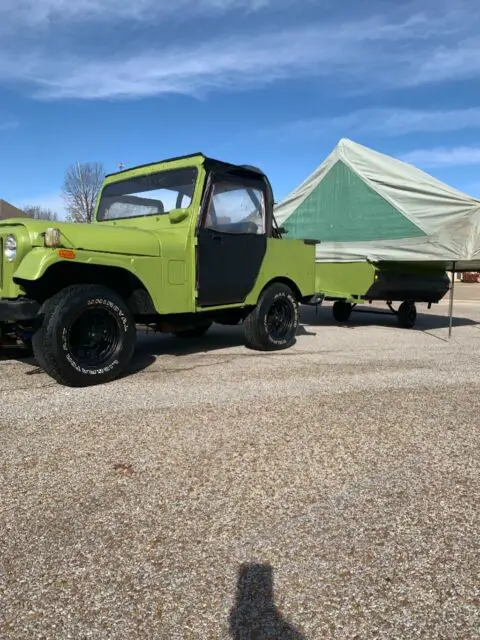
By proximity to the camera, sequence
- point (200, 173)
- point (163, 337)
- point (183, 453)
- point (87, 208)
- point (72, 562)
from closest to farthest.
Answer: point (72, 562), point (183, 453), point (200, 173), point (163, 337), point (87, 208)

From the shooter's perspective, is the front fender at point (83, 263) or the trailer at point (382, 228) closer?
the front fender at point (83, 263)

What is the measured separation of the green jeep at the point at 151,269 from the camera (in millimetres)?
4684

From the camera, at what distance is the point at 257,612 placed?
1.90 meters

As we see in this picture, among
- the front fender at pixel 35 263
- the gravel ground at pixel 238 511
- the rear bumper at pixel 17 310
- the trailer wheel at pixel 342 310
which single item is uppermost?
the front fender at pixel 35 263

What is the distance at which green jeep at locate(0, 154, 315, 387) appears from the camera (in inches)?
184

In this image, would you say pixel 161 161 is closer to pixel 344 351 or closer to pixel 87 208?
pixel 344 351

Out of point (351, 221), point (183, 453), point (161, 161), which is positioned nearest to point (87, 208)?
point (351, 221)

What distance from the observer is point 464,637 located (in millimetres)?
1790

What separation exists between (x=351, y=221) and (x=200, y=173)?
4.92m

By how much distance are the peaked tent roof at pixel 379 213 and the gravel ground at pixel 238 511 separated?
15.3 ft

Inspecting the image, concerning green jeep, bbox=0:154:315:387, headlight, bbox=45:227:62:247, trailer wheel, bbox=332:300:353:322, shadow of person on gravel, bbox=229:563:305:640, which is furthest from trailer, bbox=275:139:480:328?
shadow of person on gravel, bbox=229:563:305:640

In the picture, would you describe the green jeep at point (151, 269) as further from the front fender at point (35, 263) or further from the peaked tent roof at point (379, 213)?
the peaked tent roof at point (379, 213)

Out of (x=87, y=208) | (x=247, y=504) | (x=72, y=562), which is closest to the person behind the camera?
(x=72, y=562)

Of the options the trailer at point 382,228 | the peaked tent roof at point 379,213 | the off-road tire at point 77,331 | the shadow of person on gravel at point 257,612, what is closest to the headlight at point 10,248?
Answer: the off-road tire at point 77,331
